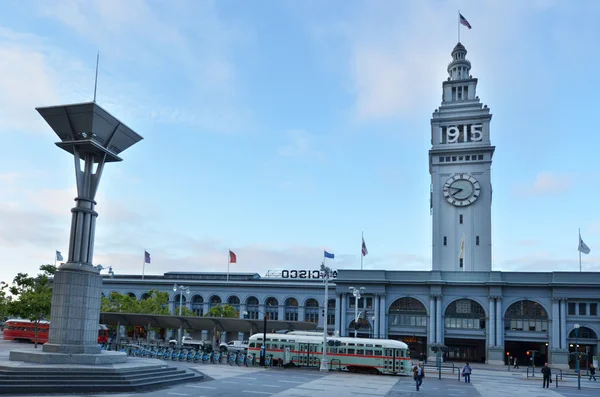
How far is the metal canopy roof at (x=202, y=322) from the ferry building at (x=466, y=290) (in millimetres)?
9220

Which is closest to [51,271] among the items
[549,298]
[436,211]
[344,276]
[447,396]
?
[344,276]

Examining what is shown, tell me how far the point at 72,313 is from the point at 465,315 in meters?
54.7

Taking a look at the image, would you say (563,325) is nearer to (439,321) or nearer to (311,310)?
(439,321)

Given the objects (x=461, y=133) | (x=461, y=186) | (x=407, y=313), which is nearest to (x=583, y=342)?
(x=407, y=313)

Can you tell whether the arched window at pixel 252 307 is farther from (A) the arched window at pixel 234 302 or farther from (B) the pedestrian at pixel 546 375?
(B) the pedestrian at pixel 546 375

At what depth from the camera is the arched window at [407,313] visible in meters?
76.8

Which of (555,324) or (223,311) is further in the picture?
(223,311)

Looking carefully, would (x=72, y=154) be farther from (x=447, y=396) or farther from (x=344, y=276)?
(x=344, y=276)

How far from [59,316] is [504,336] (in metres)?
57.0

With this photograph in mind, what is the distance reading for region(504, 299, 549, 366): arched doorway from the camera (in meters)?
72.3

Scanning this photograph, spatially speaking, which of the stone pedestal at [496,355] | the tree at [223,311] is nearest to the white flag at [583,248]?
the stone pedestal at [496,355]

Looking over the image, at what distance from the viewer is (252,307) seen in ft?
332

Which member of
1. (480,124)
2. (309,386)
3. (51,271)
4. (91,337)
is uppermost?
A: (480,124)

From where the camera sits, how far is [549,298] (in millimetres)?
72750
